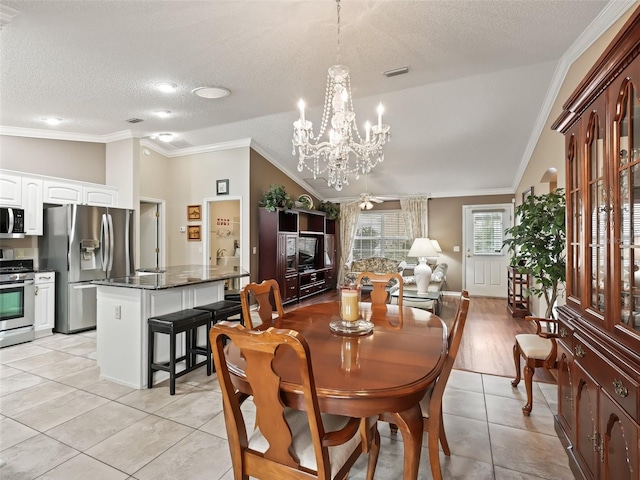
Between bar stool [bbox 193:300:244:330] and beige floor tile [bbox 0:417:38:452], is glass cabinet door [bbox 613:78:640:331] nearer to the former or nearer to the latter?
bar stool [bbox 193:300:244:330]

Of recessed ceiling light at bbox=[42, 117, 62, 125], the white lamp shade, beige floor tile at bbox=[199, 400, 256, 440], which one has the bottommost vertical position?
beige floor tile at bbox=[199, 400, 256, 440]

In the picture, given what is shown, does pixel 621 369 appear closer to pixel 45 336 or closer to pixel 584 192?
pixel 584 192

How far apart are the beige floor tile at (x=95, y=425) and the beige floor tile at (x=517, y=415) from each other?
2.52m

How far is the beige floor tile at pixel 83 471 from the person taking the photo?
Answer: 1.73m

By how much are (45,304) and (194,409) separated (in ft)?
10.3

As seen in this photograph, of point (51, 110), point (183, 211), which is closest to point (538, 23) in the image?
point (51, 110)

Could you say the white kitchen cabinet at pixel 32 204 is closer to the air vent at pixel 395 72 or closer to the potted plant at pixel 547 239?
the air vent at pixel 395 72

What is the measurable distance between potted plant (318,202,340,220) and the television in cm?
82

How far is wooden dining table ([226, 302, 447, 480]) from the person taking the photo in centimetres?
112

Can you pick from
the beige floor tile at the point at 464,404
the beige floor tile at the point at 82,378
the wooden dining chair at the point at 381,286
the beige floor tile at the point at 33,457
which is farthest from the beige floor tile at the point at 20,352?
the beige floor tile at the point at 464,404

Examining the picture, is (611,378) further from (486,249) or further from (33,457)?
(486,249)

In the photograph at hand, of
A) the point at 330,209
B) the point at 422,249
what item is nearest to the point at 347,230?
the point at 330,209

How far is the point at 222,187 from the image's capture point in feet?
19.6

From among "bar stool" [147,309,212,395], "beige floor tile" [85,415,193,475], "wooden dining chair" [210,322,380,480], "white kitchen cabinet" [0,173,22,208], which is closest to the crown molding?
"wooden dining chair" [210,322,380,480]
